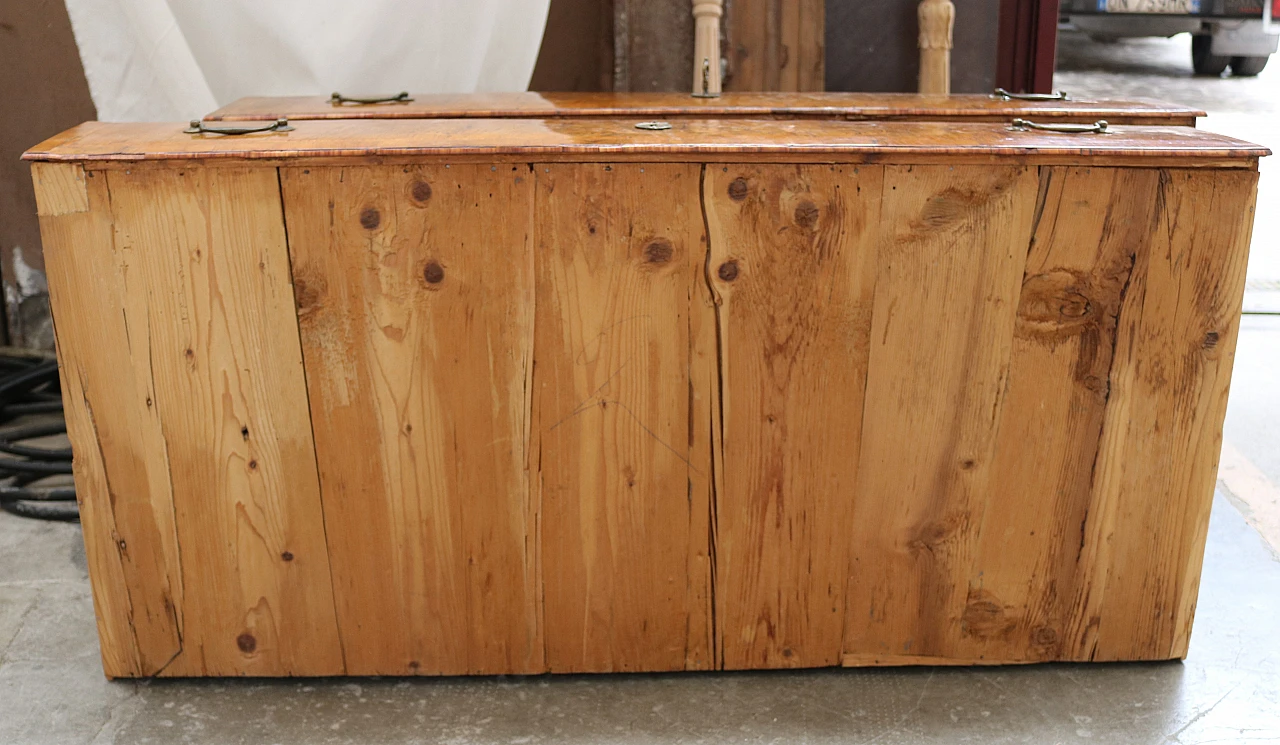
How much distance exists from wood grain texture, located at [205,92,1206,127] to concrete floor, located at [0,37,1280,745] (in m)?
0.82

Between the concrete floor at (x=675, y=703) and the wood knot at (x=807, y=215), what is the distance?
66cm

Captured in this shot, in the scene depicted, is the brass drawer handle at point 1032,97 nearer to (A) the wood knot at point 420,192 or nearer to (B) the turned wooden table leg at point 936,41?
(B) the turned wooden table leg at point 936,41

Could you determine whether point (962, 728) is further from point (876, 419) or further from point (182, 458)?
point (182, 458)

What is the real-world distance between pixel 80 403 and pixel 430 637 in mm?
561

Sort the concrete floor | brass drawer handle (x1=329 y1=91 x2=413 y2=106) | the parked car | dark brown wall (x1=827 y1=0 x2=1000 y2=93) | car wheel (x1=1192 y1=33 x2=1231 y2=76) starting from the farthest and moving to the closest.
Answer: car wheel (x1=1192 y1=33 x2=1231 y2=76) → the parked car → dark brown wall (x1=827 y1=0 x2=1000 y2=93) → brass drawer handle (x1=329 y1=91 x2=413 y2=106) → the concrete floor

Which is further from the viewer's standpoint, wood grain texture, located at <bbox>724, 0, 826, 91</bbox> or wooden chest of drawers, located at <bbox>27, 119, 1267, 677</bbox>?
wood grain texture, located at <bbox>724, 0, 826, 91</bbox>

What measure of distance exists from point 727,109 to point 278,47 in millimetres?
1020

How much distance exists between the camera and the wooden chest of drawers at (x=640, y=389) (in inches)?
56.3

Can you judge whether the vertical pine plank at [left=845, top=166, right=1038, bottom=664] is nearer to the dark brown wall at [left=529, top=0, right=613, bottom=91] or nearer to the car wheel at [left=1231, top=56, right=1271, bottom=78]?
the dark brown wall at [left=529, top=0, right=613, bottom=91]

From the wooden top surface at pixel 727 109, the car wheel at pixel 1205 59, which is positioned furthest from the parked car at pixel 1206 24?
the wooden top surface at pixel 727 109

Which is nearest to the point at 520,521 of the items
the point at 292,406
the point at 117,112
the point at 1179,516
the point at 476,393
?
the point at 476,393

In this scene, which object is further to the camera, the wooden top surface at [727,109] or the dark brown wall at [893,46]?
the dark brown wall at [893,46]

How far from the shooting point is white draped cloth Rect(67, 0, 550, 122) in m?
2.31

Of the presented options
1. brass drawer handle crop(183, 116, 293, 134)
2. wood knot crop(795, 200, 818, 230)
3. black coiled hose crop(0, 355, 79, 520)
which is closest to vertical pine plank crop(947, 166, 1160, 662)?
wood knot crop(795, 200, 818, 230)
